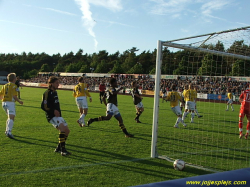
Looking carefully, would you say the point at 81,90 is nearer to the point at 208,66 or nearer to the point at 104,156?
the point at 104,156

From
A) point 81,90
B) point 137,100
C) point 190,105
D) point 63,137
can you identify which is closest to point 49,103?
point 63,137

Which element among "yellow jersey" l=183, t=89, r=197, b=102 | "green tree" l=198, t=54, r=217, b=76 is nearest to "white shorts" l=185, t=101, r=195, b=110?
"yellow jersey" l=183, t=89, r=197, b=102

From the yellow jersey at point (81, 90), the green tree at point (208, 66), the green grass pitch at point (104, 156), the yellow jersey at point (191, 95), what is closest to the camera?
the green grass pitch at point (104, 156)

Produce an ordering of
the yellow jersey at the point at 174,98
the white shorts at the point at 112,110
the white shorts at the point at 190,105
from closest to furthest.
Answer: the white shorts at the point at 112,110 → the yellow jersey at the point at 174,98 → the white shorts at the point at 190,105

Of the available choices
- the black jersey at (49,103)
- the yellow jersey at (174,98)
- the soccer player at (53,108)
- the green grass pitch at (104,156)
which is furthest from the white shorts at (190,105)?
the black jersey at (49,103)

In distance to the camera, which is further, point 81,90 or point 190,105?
point 190,105

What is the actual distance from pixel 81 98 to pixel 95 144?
3.36 metres

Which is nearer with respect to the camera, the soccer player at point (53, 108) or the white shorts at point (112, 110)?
the soccer player at point (53, 108)

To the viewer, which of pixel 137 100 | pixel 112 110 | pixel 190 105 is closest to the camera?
pixel 112 110

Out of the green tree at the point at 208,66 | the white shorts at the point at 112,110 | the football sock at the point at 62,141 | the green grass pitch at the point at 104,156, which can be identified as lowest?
the green grass pitch at the point at 104,156

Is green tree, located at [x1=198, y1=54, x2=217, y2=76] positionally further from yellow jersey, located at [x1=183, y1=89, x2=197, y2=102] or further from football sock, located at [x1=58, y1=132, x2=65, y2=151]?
football sock, located at [x1=58, y1=132, x2=65, y2=151]

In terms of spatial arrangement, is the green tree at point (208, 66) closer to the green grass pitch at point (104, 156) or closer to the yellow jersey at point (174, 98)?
the green grass pitch at point (104, 156)

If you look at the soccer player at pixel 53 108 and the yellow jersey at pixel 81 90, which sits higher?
the yellow jersey at pixel 81 90

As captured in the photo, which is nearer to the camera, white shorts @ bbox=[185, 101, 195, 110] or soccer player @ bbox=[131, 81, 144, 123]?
soccer player @ bbox=[131, 81, 144, 123]
